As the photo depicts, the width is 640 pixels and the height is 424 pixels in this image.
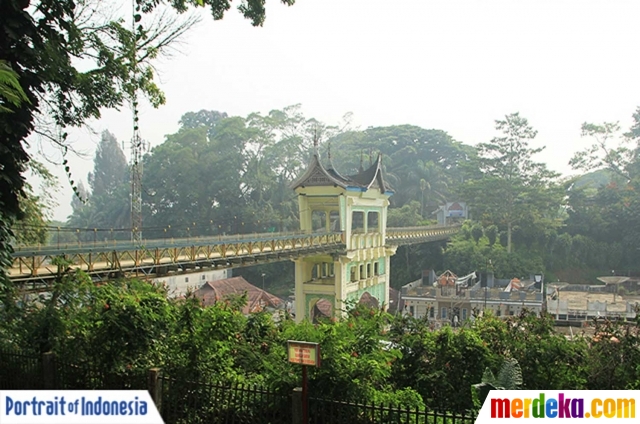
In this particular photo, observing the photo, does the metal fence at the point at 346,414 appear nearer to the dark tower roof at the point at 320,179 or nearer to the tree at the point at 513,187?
the dark tower roof at the point at 320,179

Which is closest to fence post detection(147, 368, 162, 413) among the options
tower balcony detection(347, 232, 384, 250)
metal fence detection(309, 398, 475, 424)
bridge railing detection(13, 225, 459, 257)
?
metal fence detection(309, 398, 475, 424)

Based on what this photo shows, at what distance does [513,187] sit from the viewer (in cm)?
3581

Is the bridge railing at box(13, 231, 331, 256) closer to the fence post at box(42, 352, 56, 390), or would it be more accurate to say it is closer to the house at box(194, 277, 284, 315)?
the fence post at box(42, 352, 56, 390)

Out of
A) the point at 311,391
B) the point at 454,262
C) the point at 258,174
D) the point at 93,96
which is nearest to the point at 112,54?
the point at 93,96

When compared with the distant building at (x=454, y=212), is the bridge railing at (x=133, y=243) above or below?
below

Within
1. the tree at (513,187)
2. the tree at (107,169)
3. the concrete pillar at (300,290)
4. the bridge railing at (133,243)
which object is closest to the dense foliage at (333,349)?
the bridge railing at (133,243)

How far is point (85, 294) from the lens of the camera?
7129 millimetres

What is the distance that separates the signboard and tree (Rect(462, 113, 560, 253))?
1318 inches

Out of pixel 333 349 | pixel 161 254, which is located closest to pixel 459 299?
pixel 161 254

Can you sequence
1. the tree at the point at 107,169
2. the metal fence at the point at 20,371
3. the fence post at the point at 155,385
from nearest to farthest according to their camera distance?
1. the fence post at the point at 155,385
2. the metal fence at the point at 20,371
3. the tree at the point at 107,169

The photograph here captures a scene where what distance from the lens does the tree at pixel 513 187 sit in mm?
35562

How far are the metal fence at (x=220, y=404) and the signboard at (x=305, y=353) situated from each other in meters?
0.77

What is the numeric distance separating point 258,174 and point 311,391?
39.5 m

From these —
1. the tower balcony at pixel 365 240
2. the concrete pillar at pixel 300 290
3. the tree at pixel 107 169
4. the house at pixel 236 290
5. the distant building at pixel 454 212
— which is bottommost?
the house at pixel 236 290
